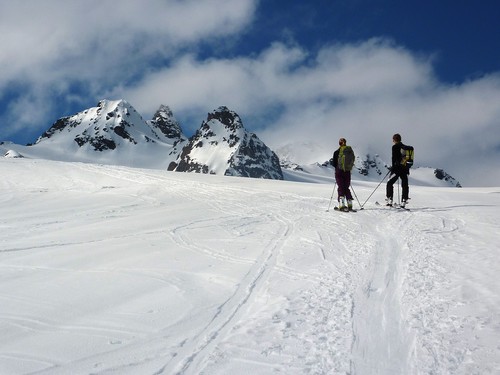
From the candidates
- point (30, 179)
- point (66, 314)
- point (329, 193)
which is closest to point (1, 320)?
point (66, 314)

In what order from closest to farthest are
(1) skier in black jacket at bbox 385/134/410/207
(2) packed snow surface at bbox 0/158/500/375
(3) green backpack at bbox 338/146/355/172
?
(2) packed snow surface at bbox 0/158/500/375 < (1) skier in black jacket at bbox 385/134/410/207 < (3) green backpack at bbox 338/146/355/172

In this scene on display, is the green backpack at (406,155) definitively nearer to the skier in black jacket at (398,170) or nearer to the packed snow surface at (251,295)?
the skier in black jacket at (398,170)

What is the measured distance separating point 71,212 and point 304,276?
919 centimetres

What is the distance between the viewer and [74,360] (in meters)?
3.48

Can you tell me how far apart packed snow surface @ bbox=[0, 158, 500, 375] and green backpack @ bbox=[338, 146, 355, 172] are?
8.35 feet

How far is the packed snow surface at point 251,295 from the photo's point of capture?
3.58m

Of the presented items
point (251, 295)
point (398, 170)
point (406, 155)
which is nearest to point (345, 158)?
point (398, 170)

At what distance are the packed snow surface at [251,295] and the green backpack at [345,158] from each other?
2545 mm

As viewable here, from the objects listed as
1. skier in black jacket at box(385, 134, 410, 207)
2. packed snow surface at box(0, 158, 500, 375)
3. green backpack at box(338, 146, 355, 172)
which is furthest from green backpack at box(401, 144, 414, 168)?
packed snow surface at box(0, 158, 500, 375)

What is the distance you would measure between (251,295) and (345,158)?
880cm

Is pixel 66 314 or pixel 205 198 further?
pixel 205 198

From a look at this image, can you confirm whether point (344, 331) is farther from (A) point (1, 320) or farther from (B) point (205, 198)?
(B) point (205, 198)

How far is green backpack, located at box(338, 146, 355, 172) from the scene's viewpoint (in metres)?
13.1

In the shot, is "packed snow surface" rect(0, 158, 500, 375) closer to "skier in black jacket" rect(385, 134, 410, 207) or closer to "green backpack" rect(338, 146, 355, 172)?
"skier in black jacket" rect(385, 134, 410, 207)
